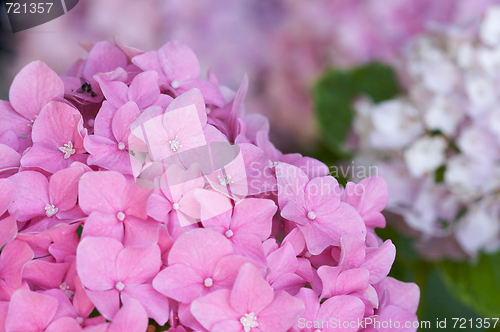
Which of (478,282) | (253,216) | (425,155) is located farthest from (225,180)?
(478,282)

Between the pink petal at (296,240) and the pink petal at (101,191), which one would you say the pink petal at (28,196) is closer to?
the pink petal at (101,191)

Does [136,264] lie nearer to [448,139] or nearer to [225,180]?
[225,180]

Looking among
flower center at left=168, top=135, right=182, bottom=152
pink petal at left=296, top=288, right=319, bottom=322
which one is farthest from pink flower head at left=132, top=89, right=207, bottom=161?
pink petal at left=296, top=288, right=319, bottom=322

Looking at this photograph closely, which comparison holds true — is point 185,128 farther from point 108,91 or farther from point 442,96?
point 442,96

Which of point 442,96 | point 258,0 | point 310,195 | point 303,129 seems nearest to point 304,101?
point 303,129

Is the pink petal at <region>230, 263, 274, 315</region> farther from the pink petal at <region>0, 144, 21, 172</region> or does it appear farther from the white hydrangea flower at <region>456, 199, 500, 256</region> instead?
the white hydrangea flower at <region>456, 199, 500, 256</region>

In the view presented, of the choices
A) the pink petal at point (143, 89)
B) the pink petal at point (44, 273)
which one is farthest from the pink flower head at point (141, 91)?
the pink petal at point (44, 273)
